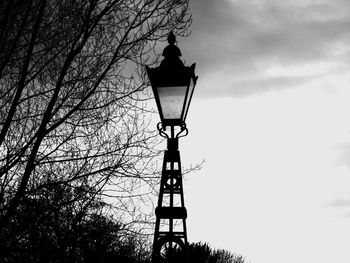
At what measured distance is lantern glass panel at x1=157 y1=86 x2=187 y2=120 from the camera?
208 inches

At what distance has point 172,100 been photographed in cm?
530

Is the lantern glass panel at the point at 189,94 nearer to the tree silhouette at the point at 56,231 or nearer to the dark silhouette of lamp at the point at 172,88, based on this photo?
the dark silhouette of lamp at the point at 172,88

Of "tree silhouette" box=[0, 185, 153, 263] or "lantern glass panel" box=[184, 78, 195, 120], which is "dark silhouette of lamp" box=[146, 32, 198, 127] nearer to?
"lantern glass panel" box=[184, 78, 195, 120]

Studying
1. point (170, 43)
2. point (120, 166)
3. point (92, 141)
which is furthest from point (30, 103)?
point (170, 43)

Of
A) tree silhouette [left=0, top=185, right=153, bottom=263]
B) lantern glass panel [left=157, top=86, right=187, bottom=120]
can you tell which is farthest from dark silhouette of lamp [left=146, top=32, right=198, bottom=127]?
tree silhouette [left=0, top=185, right=153, bottom=263]

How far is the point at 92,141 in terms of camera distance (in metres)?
8.91

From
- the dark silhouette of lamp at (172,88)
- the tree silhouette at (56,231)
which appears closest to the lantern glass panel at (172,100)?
the dark silhouette of lamp at (172,88)

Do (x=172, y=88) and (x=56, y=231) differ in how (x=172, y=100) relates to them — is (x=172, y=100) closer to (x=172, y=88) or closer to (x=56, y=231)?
(x=172, y=88)

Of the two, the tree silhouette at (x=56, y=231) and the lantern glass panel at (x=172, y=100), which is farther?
the tree silhouette at (x=56, y=231)

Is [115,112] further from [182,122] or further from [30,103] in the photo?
[182,122]

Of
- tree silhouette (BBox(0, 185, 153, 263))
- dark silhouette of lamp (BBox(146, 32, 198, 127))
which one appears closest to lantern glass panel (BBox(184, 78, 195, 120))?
dark silhouette of lamp (BBox(146, 32, 198, 127))

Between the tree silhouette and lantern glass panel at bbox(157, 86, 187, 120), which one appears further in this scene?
the tree silhouette

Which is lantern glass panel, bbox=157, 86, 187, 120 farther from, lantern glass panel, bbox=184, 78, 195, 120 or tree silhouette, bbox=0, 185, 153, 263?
tree silhouette, bbox=0, 185, 153, 263

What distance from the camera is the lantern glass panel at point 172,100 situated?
5.28m
